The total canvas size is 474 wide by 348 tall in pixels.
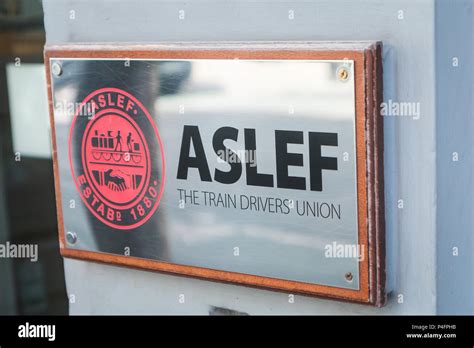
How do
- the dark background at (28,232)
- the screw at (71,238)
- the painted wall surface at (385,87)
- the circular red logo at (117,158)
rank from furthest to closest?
1. the dark background at (28,232)
2. the screw at (71,238)
3. the circular red logo at (117,158)
4. the painted wall surface at (385,87)

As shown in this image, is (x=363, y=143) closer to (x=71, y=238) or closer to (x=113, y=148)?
(x=113, y=148)

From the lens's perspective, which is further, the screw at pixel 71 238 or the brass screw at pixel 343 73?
the screw at pixel 71 238

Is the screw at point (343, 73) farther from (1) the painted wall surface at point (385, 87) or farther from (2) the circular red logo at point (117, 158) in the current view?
(2) the circular red logo at point (117, 158)

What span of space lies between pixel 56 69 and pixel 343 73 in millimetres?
597

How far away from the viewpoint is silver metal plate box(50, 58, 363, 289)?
124 centimetres

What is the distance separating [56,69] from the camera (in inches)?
60.5

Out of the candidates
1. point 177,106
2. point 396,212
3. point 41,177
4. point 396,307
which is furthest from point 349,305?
point 41,177

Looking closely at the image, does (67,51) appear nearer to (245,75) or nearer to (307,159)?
(245,75)

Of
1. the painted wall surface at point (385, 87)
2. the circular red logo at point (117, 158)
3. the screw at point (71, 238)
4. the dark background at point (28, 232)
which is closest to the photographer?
the painted wall surface at point (385, 87)

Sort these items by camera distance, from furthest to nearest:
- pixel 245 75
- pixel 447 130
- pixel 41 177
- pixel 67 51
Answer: pixel 41 177 < pixel 67 51 < pixel 245 75 < pixel 447 130

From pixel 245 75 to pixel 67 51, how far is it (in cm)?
39

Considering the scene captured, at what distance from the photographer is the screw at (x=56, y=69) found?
1532 mm

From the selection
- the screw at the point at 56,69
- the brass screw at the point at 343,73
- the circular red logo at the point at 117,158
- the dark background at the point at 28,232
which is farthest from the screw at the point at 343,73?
the dark background at the point at 28,232

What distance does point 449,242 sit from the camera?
48.7 inches
